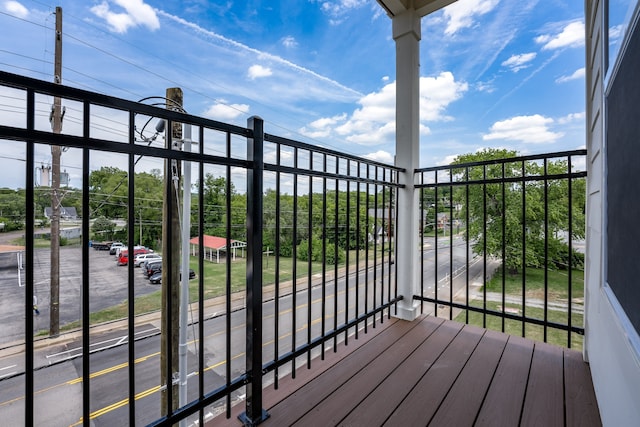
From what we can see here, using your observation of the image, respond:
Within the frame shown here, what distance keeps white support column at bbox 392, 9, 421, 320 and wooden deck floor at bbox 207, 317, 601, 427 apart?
0.49 m

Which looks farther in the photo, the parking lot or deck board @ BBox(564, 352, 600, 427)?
the parking lot

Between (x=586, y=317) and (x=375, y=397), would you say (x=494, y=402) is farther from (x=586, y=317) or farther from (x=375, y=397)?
(x=586, y=317)

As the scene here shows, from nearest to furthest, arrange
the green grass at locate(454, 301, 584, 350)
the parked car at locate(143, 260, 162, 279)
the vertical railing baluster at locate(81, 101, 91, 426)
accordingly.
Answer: the vertical railing baluster at locate(81, 101, 91, 426) → the parked car at locate(143, 260, 162, 279) → the green grass at locate(454, 301, 584, 350)

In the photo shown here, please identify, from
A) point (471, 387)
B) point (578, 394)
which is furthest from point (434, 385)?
point (578, 394)

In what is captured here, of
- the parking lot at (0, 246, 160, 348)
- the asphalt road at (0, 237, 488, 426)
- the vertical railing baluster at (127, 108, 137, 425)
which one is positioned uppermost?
the vertical railing baluster at (127, 108, 137, 425)

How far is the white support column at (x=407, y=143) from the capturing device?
87.4 inches

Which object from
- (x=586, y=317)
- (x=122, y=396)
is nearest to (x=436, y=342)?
(x=586, y=317)

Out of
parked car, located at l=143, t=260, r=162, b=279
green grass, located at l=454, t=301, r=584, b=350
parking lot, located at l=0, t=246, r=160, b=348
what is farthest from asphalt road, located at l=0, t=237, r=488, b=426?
green grass, located at l=454, t=301, r=584, b=350

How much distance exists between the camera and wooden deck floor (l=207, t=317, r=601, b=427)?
1.15m

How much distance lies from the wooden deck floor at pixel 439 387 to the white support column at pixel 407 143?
0.49m

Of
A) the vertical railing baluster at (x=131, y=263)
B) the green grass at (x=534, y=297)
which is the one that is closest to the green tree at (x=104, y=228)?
the vertical railing baluster at (x=131, y=263)

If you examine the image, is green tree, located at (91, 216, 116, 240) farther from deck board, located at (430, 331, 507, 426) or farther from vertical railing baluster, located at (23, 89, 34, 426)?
deck board, located at (430, 331, 507, 426)

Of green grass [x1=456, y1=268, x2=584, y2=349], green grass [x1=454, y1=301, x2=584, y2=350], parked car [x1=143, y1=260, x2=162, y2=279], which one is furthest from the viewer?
green grass [x1=456, y1=268, x2=584, y2=349]

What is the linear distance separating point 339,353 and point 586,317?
4.91 feet
